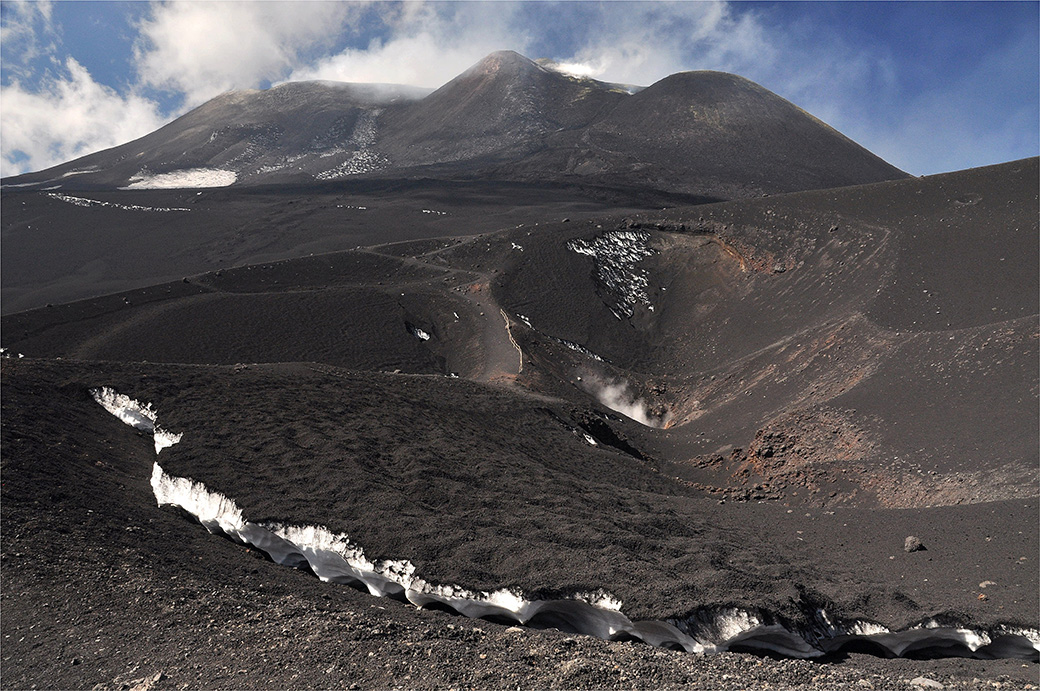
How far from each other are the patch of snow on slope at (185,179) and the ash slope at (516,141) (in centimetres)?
24

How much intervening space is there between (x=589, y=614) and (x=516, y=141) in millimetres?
77758

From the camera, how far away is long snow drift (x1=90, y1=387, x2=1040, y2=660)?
7621 millimetres

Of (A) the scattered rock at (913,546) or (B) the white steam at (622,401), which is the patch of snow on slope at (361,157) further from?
(A) the scattered rock at (913,546)

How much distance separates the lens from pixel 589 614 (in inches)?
308

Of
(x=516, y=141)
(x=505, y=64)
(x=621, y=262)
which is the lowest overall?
(x=621, y=262)

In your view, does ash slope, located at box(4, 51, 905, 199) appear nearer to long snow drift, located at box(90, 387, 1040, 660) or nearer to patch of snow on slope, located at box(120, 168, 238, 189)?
patch of snow on slope, located at box(120, 168, 238, 189)

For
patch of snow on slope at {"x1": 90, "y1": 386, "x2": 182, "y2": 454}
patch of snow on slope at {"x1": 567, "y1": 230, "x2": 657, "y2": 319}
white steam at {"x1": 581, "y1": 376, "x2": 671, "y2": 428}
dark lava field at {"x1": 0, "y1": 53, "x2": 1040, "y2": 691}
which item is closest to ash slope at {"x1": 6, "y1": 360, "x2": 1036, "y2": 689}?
dark lava field at {"x1": 0, "y1": 53, "x2": 1040, "y2": 691}

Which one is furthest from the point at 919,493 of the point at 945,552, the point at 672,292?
the point at 672,292

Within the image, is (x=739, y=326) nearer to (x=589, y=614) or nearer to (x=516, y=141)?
(x=589, y=614)

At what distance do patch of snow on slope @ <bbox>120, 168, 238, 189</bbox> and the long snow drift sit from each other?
74742mm

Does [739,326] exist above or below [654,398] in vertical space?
above

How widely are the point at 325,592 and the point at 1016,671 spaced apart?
815 cm

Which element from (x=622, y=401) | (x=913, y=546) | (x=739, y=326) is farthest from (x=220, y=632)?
(x=739, y=326)

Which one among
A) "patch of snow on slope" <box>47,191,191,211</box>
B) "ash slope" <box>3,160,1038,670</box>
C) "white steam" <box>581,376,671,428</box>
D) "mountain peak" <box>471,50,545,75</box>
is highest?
"mountain peak" <box>471,50,545,75</box>
